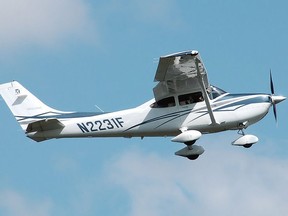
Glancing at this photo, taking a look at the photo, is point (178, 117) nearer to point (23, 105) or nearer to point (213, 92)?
point (213, 92)

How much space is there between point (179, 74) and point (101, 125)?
2794mm

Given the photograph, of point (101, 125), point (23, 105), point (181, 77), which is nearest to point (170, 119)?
point (181, 77)

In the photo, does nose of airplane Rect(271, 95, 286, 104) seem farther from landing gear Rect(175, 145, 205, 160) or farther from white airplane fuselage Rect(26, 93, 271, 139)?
landing gear Rect(175, 145, 205, 160)

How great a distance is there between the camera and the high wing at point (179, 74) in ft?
61.3

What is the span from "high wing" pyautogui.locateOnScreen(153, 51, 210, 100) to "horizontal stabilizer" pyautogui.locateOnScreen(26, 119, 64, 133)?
2983mm

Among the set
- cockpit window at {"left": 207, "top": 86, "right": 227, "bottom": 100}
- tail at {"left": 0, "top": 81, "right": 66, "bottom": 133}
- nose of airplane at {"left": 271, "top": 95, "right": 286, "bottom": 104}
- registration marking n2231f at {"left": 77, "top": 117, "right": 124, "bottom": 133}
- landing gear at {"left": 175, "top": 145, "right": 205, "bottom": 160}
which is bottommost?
landing gear at {"left": 175, "top": 145, "right": 205, "bottom": 160}

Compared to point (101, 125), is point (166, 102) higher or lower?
higher

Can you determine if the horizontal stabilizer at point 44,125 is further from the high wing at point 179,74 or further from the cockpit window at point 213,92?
the cockpit window at point 213,92

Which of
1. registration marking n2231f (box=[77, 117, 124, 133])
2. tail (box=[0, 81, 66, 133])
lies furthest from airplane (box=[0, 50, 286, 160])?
tail (box=[0, 81, 66, 133])

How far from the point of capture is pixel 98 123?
20750mm

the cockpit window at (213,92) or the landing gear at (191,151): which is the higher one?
the cockpit window at (213,92)

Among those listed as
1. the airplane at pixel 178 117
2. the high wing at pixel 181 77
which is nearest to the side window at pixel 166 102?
the airplane at pixel 178 117

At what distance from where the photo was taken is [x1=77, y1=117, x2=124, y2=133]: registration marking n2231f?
815 inches

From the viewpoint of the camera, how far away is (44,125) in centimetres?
2047
